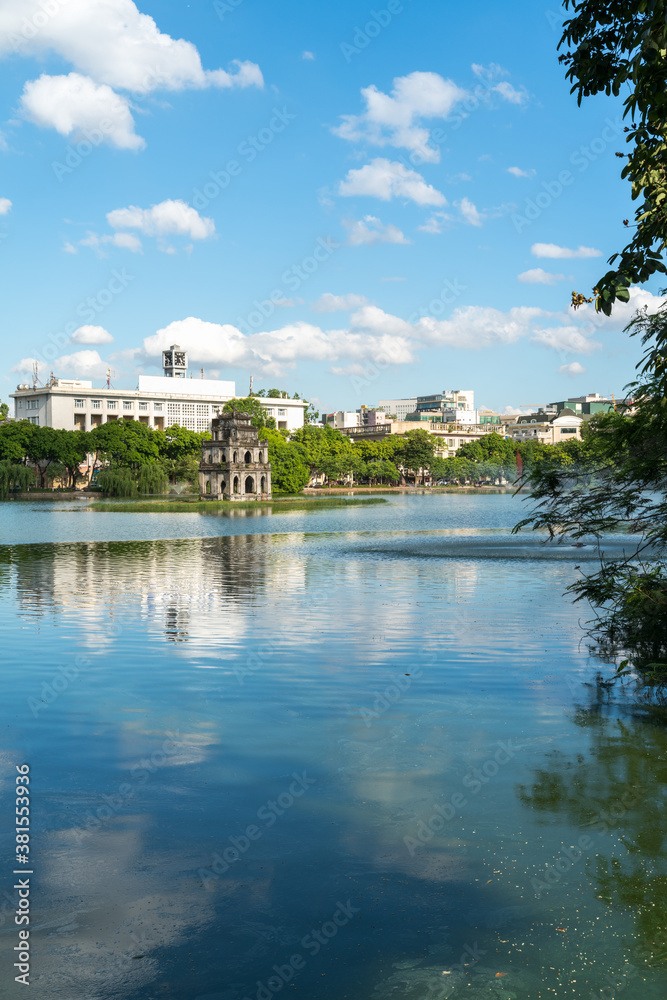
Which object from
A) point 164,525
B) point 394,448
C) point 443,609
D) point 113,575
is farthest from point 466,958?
point 394,448

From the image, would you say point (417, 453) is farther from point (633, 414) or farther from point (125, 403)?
point (633, 414)

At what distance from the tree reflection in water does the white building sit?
155m

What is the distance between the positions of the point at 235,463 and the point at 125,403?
7869 centimetres

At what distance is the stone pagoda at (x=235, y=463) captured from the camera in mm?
105625

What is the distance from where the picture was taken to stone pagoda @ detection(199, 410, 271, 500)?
347ft

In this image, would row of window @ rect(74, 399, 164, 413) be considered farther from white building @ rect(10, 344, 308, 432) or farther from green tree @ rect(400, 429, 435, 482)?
green tree @ rect(400, 429, 435, 482)

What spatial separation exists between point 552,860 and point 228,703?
19.1 feet

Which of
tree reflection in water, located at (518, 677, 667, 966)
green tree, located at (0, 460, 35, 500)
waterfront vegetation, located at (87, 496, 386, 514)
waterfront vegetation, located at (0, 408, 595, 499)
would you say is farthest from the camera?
waterfront vegetation, located at (0, 408, 595, 499)

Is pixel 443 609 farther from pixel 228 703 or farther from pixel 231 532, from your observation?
A: pixel 231 532

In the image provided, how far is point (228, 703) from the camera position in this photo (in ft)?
39.0

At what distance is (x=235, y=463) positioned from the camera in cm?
10600

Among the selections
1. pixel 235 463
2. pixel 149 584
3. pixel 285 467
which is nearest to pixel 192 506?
pixel 235 463

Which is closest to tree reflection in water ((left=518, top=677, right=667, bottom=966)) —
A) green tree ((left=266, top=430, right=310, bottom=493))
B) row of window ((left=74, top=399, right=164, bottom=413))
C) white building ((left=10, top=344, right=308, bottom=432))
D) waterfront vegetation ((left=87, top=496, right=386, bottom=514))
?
waterfront vegetation ((left=87, top=496, right=386, bottom=514))

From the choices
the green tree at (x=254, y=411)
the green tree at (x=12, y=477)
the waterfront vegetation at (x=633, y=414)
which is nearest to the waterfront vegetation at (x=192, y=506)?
the green tree at (x=12, y=477)
